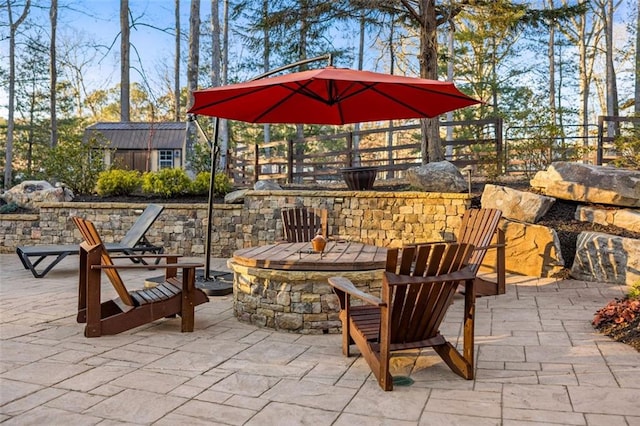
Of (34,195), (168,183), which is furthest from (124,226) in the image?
(34,195)

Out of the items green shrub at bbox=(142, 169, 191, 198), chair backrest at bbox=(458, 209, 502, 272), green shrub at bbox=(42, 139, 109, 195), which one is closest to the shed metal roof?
green shrub at bbox=(42, 139, 109, 195)

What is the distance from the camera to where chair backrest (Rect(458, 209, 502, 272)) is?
4.56m

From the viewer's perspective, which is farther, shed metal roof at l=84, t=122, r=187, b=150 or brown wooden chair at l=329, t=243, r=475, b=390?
shed metal roof at l=84, t=122, r=187, b=150

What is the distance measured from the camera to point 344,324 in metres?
3.10

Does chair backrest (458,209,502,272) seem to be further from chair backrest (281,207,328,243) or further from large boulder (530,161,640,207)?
large boulder (530,161,640,207)

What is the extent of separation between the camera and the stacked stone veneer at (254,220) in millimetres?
6926

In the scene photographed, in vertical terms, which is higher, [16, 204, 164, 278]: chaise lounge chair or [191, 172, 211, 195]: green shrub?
[191, 172, 211, 195]: green shrub

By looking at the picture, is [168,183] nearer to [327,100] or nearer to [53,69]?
[327,100]

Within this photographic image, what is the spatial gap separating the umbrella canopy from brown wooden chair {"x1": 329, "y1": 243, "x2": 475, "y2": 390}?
1.64 meters

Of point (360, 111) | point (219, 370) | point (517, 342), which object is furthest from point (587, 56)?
point (219, 370)

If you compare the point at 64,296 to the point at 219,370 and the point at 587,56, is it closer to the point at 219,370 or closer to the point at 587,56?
the point at 219,370

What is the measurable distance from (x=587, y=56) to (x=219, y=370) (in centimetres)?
2162

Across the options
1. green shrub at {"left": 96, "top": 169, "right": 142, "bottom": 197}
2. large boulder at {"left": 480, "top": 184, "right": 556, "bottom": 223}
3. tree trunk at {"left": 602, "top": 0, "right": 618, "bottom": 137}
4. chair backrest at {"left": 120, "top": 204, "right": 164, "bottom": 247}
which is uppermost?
tree trunk at {"left": 602, "top": 0, "right": 618, "bottom": 137}

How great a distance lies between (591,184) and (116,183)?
7.52m
